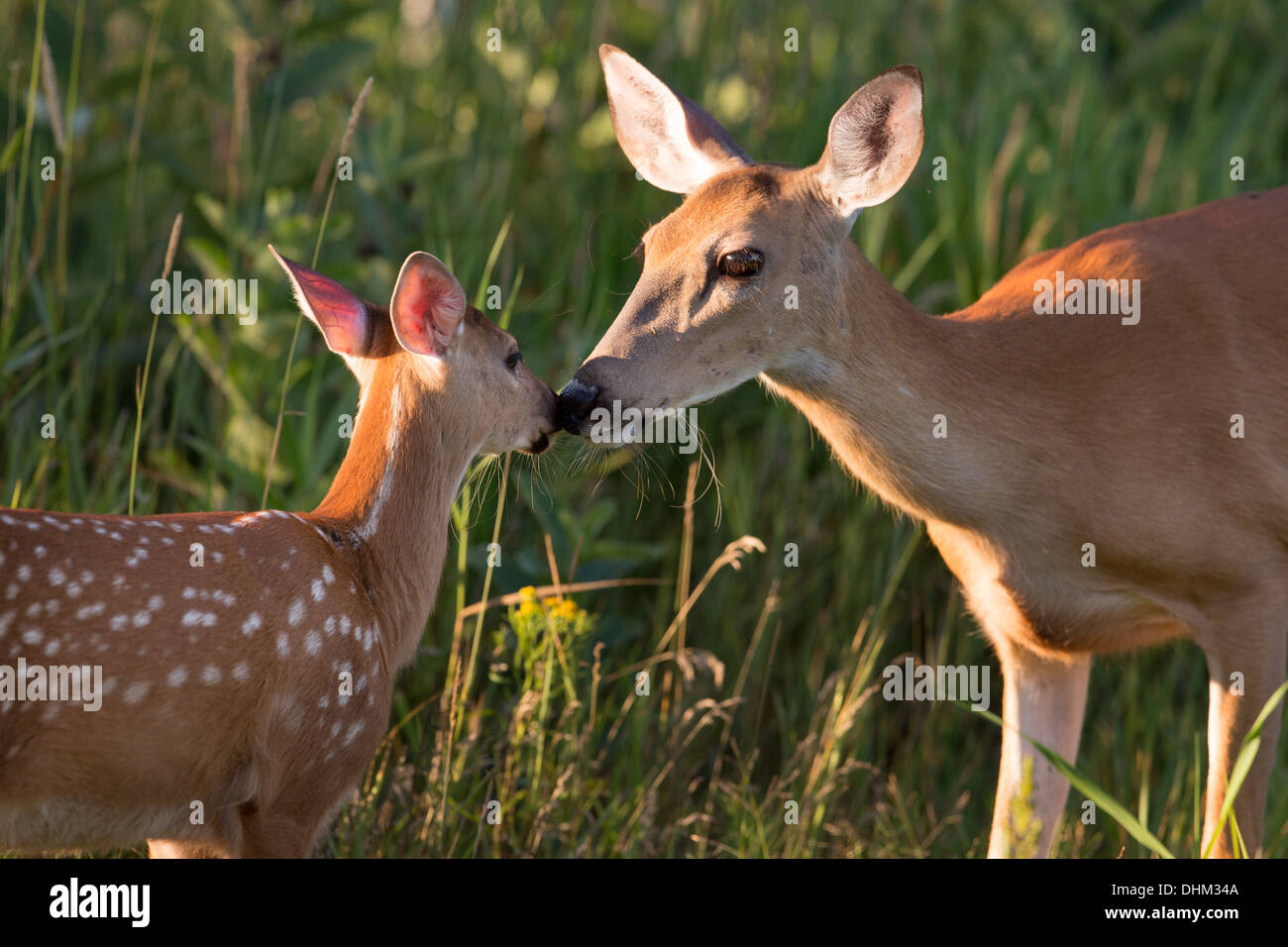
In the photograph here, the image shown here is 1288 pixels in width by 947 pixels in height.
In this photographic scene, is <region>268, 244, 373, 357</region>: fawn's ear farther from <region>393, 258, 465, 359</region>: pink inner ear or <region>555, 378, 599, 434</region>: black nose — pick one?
<region>555, 378, 599, 434</region>: black nose

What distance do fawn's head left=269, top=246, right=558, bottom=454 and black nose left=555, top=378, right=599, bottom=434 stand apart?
152 mm

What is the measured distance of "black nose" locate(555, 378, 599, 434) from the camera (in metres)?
3.88

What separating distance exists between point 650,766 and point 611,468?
111 cm

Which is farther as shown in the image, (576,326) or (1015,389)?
(576,326)

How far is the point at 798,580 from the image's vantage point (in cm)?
595

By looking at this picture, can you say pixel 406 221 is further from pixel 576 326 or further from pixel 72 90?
pixel 72 90

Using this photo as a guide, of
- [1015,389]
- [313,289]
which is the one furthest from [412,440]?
[1015,389]

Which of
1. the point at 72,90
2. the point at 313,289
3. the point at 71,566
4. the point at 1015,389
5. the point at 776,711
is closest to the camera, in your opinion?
the point at 71,566

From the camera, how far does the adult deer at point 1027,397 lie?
410 centimetres

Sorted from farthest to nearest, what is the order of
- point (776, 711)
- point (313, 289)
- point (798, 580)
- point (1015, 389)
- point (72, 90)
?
point (798, 580) < point (776, 711) < point (72, 90) < point (1015, 389) < point (313, 289)
